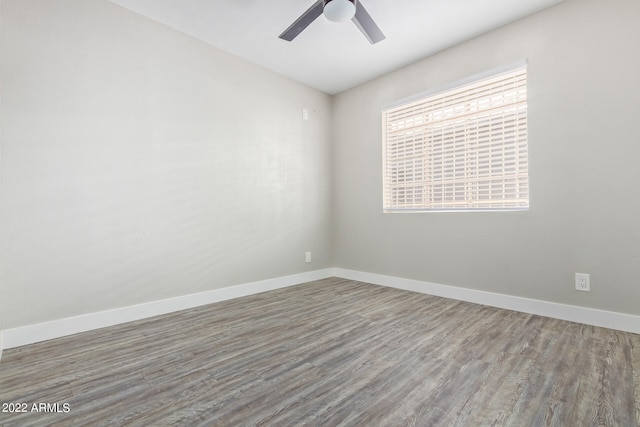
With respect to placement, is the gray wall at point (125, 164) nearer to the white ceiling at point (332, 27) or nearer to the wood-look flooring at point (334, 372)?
the white ceiling at point (332, 27)

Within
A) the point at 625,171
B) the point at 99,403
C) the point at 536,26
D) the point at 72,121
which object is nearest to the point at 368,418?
the point at 99,403

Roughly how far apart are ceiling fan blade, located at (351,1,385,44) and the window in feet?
3.68

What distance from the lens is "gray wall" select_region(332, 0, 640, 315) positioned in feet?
6.90

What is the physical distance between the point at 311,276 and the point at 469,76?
9.33 feet

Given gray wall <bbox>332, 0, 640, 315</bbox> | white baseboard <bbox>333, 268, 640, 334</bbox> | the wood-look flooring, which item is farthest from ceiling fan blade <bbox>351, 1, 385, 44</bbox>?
white baseboard <bbox>333, 268, 640, 334</bbox>

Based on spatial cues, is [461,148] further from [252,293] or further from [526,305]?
[252,293]

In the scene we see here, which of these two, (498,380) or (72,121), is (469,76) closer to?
(498,380)

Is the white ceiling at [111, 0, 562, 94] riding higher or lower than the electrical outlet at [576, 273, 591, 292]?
higher

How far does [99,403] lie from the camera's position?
133cm

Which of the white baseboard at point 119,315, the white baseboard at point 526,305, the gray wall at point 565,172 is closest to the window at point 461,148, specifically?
the gray wall at point 565,172

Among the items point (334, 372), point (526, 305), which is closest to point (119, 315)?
point (334, 372)

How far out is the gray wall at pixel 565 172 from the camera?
2104 mm

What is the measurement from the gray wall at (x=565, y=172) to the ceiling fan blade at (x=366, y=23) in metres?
1.11

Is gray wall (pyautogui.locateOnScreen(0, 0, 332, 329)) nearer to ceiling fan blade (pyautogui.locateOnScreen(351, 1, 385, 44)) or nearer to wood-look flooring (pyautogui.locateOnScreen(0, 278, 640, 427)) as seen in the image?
wood-look flooring (pyautogui.locateOnScreen(0, 278, 640, 427))
